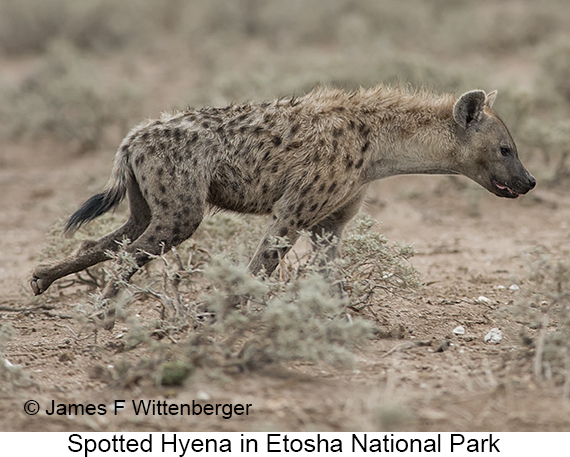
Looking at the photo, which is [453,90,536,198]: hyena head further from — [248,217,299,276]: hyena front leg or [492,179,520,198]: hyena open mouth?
[248,217,299,276]: hyena front leg

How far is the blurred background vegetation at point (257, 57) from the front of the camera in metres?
10.5

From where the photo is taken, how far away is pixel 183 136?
5.16 metres

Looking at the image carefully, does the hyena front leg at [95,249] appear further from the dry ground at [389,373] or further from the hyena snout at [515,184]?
the hyena snout at [515,184]

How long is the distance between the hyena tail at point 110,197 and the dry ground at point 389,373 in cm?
70

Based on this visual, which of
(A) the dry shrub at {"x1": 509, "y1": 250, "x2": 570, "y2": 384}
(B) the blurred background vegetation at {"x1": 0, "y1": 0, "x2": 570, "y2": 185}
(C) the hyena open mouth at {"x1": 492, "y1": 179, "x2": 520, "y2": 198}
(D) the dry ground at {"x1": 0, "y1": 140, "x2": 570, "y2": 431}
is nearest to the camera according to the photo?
(D) the dry ground at {"x1": 0, "y1": 140, "x2": 570, "y2": 431}

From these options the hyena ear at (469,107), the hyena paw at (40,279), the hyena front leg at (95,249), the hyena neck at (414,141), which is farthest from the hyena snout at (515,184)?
the hyena paw at (40,279)

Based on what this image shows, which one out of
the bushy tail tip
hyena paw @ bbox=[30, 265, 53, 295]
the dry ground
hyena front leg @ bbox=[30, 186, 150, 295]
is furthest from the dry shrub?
hyena paw @ bbox=[30, 265, 53, 295]

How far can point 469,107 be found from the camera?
17.5 ft
